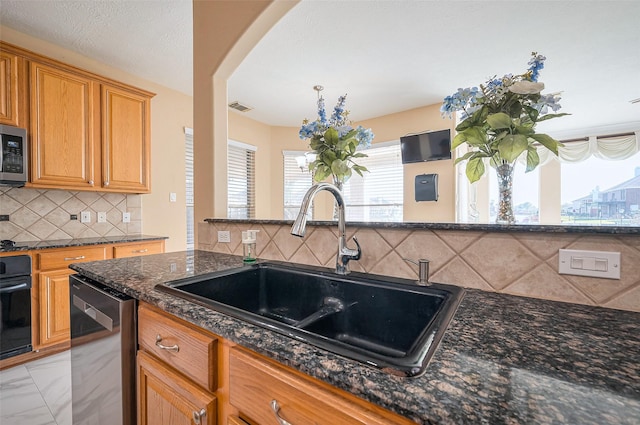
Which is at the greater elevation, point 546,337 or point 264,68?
point 264,68

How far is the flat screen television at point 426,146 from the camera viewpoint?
3.90 m

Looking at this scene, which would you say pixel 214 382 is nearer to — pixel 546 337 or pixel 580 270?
pixel 546 337

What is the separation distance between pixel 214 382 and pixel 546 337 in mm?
753

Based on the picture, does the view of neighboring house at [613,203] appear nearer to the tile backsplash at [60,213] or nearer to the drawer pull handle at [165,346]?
the drawer pull handle at [165,346]

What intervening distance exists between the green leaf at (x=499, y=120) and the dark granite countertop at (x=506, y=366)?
21.4 inches

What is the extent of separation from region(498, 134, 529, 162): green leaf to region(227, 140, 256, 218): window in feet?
12.8

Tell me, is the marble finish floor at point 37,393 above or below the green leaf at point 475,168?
below

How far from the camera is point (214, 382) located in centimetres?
69

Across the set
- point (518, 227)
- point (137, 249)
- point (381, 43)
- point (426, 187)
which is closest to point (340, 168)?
point (518, 227)

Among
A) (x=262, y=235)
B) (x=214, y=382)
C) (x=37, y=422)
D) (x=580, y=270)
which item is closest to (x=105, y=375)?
(x=214, y=382)

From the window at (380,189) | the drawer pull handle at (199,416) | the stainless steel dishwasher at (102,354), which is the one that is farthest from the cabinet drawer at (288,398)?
the window at (380,189)

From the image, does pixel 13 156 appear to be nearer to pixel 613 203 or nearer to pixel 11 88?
pixel 11 88

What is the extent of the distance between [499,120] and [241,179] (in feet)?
13.7

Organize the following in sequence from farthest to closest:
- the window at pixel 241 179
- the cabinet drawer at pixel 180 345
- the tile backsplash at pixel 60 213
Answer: the window at pixel 241 179, the tile backsplash at pixel 60 213, the cabinet drawer at pixel 180 345
